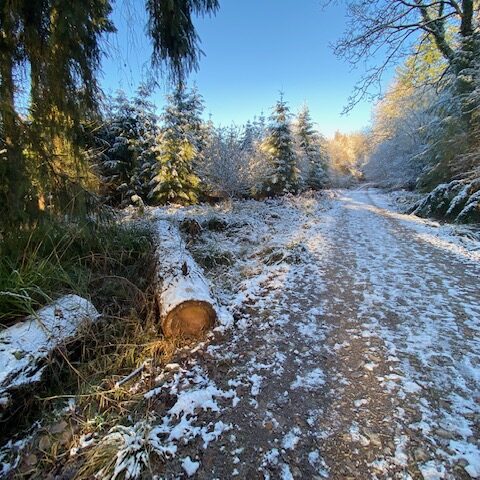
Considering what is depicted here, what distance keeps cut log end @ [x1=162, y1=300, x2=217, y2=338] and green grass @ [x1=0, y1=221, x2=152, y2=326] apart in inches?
33.8

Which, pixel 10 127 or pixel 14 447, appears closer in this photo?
pixel 14 447

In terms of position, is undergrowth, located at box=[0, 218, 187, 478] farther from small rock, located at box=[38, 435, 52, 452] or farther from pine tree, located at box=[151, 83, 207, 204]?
pine tree, located at box=[151, 83, 207, 204]

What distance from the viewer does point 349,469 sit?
6.21 ft

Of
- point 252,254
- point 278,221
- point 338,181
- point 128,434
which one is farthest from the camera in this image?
point 338,181

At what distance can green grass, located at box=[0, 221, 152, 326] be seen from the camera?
2.80 m

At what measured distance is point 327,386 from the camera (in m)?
2.60

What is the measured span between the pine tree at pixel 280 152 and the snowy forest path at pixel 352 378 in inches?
566

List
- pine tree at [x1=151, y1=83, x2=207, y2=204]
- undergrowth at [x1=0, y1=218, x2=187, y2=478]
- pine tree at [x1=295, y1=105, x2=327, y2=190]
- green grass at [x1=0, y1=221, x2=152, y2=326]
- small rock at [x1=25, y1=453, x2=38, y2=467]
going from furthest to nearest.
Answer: pine tree at [x1=295, y1=105, x2=327, y2=190]
pine tree at [x1=151, y1=83, x2=207, y2=204]
green grass at [x1=0, y1=221, x2=152, y2=326]
undergrowth at [x1=0, y1=218, x2=187, y2=478]
small rock at [x1=25, y1=453, x2=38, y2=467]

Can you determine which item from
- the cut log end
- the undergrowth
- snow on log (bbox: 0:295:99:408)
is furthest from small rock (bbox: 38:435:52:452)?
the cut log end

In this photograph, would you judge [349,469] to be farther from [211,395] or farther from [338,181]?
[338,181]

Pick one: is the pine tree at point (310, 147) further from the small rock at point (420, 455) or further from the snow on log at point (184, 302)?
the small rock at point (420, 455)

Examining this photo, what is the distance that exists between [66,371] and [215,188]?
52.0ft

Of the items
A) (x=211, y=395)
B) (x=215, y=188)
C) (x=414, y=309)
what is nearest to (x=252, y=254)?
(x=414, y=309)

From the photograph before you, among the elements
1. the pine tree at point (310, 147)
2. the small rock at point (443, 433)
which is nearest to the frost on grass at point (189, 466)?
the small rock at point (443, 433)
